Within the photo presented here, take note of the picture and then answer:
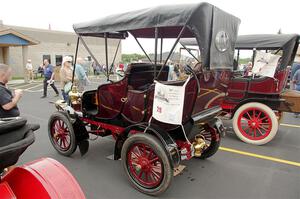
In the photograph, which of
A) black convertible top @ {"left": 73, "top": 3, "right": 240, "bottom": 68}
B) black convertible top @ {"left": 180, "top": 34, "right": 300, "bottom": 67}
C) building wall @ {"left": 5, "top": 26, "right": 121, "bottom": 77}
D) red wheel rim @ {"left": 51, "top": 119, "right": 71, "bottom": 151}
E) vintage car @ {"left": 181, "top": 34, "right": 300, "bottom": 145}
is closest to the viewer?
black convertible top @ {"left": 73, "top": 3, "right": 240, "bottom": 68}

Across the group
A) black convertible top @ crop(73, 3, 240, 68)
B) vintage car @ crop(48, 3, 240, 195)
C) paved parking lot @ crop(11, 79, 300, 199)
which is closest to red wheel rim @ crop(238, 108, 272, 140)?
paved parking lot @ crop(11, 79, 300, 199)

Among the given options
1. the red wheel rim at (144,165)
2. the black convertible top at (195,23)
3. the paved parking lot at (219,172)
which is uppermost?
the black convertible top at (195,23)

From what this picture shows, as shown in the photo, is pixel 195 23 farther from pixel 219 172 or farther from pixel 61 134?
pixel 61 134

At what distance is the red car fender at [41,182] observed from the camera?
1.60 m

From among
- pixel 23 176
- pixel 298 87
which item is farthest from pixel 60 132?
pixel 298 87

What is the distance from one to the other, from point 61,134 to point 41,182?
257 centimetres

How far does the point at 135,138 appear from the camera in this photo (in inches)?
116

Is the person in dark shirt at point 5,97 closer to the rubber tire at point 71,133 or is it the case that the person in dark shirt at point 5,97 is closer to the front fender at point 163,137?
the rubber tire at point 71,133

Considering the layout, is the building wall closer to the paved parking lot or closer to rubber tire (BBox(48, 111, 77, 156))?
rubber tire (BBox(48, 111, 77, 156))

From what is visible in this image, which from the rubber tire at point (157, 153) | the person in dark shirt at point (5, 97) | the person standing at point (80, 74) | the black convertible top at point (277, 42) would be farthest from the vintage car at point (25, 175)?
the person standing at point (80, 74)

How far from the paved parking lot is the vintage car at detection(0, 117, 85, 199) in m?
1.37

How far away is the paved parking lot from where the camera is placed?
10.1 feet

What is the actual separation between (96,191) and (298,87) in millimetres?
7484

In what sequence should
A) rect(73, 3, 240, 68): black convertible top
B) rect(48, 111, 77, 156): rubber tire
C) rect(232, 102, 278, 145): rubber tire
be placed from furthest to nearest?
rect(232, 102, 278, 145): rubber tire → rect(48, 111, 77, 156): rubber tire → rect(73, 3, 240, 68): black convertible top
